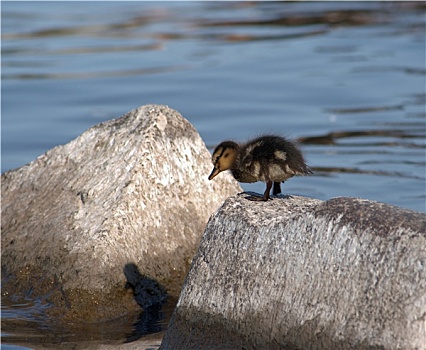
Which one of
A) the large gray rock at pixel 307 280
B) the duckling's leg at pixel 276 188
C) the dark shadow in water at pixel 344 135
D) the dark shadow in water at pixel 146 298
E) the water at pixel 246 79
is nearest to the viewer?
the large gray rock at pixel 307 280

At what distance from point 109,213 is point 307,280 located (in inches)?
106

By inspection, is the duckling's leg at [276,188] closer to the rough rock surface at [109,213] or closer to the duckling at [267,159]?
the duckling at [267,159]

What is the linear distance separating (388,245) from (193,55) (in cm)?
1713

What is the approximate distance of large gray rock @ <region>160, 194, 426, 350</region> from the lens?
496cm

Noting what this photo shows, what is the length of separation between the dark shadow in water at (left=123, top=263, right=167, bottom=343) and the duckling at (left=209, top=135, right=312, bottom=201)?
1.25 metres

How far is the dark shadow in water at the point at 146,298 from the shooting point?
7.48m

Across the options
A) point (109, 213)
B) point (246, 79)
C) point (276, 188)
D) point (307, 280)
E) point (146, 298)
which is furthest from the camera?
point (246, 79)

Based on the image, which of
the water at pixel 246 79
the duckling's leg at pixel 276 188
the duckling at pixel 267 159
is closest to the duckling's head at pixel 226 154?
the duckling at pixel 267 159

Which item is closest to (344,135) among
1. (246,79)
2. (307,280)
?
(246,79)

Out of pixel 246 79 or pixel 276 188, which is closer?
pixel 276 188

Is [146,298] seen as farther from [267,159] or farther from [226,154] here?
[267,159]

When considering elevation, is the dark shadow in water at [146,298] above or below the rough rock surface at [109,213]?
below

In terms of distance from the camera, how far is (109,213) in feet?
25.2

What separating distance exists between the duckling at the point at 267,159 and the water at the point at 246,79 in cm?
155
